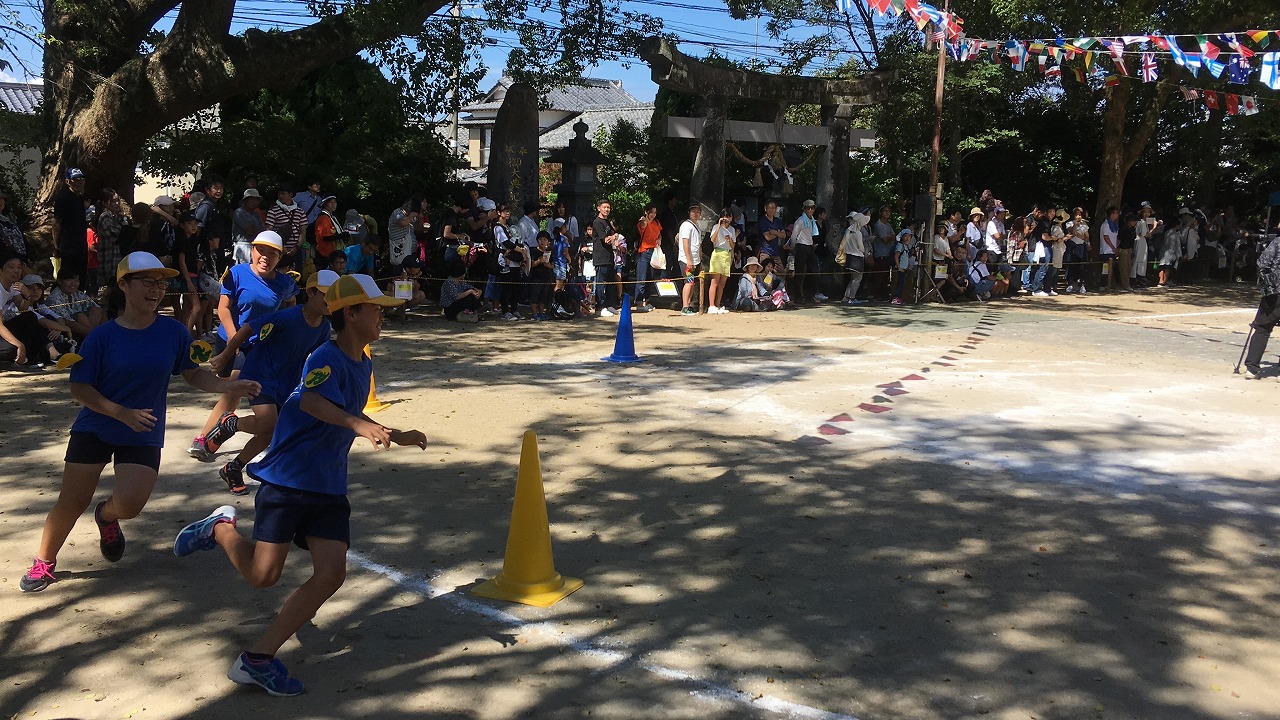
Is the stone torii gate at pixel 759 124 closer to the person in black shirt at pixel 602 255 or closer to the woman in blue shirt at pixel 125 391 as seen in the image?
the person in black shirt at pixel 602 255

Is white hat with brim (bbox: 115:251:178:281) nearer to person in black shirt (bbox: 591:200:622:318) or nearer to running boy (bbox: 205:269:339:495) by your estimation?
running boy (bbox: 205:269:339:495)

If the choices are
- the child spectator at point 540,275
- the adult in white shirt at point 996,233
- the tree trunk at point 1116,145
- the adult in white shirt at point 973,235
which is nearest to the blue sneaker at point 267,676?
the child spectator at point 540,275

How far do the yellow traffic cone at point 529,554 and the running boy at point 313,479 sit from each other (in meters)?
1.16

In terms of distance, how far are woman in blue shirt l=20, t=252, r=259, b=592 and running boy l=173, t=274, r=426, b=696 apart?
1.01 m

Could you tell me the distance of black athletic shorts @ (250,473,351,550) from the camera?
4316mm

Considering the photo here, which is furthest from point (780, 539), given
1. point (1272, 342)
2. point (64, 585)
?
point (1272, 342)

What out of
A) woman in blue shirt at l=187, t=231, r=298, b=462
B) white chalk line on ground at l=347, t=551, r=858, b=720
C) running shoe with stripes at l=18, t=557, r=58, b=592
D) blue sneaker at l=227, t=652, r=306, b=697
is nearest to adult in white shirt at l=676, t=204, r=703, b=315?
woman in blue shirt at l=187, t=231, r=298, b=462

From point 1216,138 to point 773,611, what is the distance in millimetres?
27362

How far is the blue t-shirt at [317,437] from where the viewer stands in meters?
4.31

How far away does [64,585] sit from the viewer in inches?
213

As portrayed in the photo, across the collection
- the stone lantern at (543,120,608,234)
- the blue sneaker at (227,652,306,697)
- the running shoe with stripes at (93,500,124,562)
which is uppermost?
the stone lantern at (543,120,608,234)

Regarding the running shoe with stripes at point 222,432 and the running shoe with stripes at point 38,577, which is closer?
the running shoe with stripes at point 38,577

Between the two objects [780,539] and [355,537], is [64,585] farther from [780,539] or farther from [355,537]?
Result: [780,539]

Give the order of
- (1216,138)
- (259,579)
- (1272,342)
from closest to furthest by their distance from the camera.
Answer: (259,579)
(1272,342)
(1216,138)
